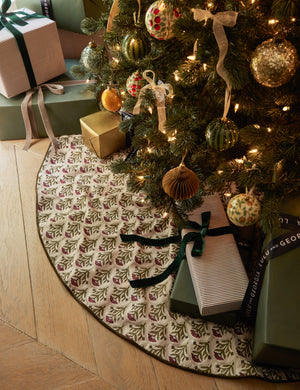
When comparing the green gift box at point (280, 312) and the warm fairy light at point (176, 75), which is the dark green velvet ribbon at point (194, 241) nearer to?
the green gift box at point (280, 312)

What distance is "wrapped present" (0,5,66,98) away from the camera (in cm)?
139

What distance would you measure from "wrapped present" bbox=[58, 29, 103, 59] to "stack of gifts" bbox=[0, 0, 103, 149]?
Answer: 0.14 metres

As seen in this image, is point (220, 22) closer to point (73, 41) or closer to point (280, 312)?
point (280, 312)

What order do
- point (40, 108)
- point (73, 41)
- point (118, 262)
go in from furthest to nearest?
point (73, 41) < point (40, 108) < point (118, 262)

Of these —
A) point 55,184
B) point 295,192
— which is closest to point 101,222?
point 55,184

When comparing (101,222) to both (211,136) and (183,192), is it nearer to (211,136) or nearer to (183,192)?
(183,192)

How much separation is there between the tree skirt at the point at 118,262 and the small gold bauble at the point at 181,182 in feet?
1.07

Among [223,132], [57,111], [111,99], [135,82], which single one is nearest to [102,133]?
[111,99]

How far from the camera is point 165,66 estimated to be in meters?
1.00

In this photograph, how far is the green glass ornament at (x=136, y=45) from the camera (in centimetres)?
90

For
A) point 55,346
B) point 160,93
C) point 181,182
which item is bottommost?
point 55,346

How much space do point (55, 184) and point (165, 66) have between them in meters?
0.70

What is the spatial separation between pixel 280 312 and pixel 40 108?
1226mm

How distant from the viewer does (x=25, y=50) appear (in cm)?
143
